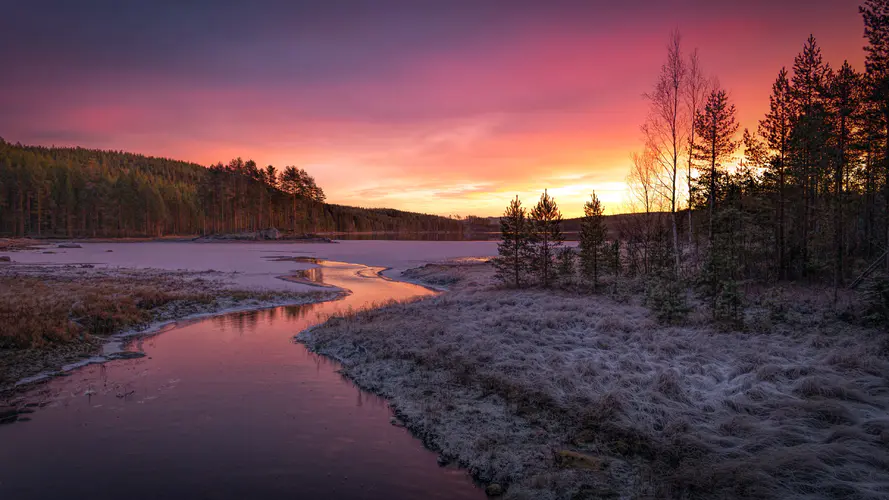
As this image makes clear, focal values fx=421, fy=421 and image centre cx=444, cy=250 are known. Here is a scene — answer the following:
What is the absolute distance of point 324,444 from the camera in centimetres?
854

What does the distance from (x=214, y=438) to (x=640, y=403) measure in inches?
352

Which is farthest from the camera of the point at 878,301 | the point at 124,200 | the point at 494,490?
the point at 124,200

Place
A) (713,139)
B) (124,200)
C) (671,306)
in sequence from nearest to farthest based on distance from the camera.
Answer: (671,306) → (713,139) → (124,200)

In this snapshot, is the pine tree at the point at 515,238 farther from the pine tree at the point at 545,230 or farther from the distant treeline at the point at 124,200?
the distant treeline at the point at 124,200

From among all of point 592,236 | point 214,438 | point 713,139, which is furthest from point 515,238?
point 214,438

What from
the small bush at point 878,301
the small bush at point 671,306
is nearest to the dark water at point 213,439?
the small bush at point 671,306

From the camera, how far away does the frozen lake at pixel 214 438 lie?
7.04 metres

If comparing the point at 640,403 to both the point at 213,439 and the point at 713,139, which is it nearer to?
the point at 213,439

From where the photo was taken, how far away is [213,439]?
8.59 metres

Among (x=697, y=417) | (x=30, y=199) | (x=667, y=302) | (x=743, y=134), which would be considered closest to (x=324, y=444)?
(x=697, y=417)

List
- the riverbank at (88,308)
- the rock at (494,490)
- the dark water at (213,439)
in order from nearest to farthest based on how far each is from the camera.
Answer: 1. the rock at (494,490)
2. the dark water at (213,439)
3. the riverbank at (88,308)

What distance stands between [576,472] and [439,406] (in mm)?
3871

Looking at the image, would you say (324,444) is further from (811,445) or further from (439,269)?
(439,269)

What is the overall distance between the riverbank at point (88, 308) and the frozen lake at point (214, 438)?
6.65 feet
